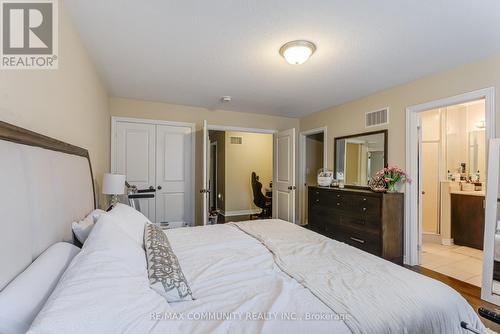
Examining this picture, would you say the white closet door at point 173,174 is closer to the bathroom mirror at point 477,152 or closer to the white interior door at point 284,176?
the white interior door at point 284,176

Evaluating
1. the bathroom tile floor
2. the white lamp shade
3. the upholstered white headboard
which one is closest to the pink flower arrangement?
the bathroom tile floor

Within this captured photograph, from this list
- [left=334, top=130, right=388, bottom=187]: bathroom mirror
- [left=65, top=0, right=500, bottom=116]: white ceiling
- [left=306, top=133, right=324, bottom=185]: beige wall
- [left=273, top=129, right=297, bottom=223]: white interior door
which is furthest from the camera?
[left=306, top=133, right=324, bottom=185]: beige wall

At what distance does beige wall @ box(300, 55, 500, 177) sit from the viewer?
92.3 inches

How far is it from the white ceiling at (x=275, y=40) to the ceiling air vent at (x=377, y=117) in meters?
0.35

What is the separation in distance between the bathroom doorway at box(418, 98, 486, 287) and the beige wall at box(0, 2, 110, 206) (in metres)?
4.21

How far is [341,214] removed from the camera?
341cm

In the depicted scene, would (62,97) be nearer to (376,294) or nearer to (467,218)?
(376,294)

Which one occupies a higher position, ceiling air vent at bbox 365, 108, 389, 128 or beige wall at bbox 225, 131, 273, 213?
ceiling air vent at bbox 365, 108, 389, 128

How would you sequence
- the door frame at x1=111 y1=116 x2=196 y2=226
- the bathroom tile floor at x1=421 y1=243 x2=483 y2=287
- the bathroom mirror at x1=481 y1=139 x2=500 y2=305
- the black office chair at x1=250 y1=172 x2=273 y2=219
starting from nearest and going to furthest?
1. the bathroom mirror at x1=481 y1=139 x2=500 y2=305
2. the bathroom tile floor at x1=421 y1=243 x2=483 y2=287
3. the door frame at x1=111 y1=116 x2=196 y2=226
4. the black office chair at x1=250 y1=172 x2=273 y2=219

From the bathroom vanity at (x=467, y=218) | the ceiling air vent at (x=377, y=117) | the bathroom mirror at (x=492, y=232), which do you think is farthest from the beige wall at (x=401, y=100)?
the bathroom vanity at (x=467, y=218)

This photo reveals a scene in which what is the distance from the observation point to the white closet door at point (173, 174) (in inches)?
154

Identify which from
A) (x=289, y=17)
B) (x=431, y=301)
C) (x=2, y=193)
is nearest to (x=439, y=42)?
(x=289, y=17)

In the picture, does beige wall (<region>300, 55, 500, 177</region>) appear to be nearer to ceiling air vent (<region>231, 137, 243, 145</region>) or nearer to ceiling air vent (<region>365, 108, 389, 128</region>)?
ceiling air vent (<region>365, 108, 389, 128</region>)

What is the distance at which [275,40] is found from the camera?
2.04 m
